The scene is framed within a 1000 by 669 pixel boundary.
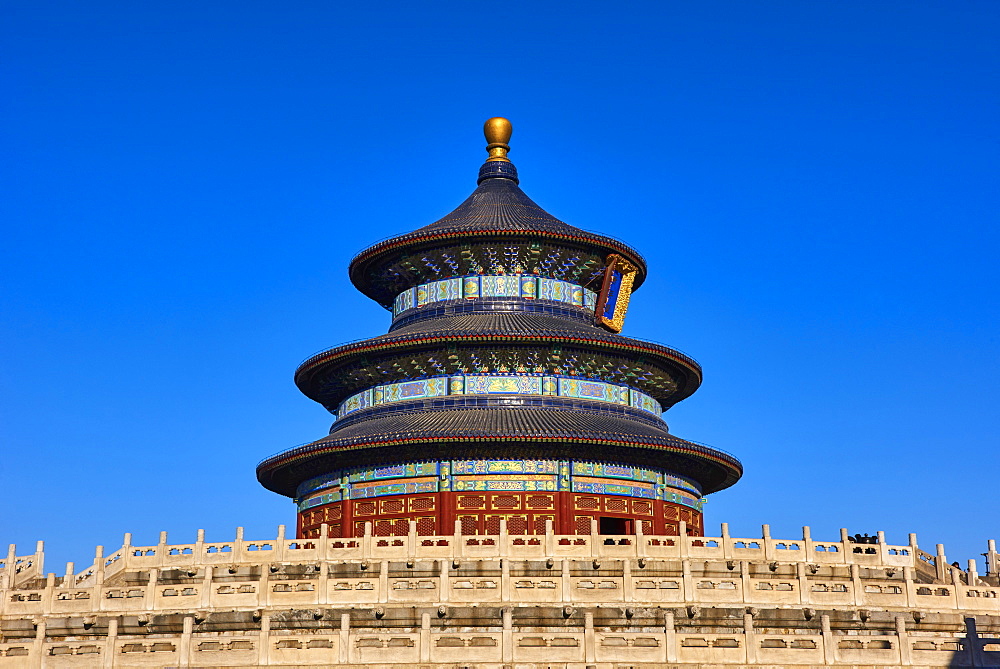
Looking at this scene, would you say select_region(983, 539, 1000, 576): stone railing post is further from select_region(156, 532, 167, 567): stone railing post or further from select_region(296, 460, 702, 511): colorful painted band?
select_region(156, 532, 167, 567): stone railing post

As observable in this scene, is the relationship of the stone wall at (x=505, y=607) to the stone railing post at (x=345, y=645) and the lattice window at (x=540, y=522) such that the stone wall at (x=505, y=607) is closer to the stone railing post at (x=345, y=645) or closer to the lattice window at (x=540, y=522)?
the stone railing post at (x=345, y=645)

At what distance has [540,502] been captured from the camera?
136 ft

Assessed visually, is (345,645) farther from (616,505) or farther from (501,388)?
(501,388)

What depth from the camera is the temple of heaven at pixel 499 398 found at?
4166cm

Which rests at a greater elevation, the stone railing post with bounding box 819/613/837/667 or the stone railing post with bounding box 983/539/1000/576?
the stone railing post with bounding box 983/539/1000/576

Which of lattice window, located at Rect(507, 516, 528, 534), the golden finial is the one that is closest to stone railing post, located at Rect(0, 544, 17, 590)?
lattice window, located at Rect(507, 516, 528, 534)

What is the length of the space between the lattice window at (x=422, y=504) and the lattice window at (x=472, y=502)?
993mm

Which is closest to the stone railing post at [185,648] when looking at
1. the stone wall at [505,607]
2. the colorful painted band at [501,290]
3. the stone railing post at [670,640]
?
the stone wall at [505,607]

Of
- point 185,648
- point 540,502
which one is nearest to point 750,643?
point 185,648

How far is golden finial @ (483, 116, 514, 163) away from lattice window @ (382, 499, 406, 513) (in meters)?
18.1

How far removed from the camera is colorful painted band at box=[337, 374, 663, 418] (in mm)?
44562

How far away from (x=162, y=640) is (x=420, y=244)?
85.7ft

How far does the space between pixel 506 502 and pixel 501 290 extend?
31.7ft

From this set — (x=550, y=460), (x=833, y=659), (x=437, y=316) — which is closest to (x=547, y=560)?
(x=833, y=659)
